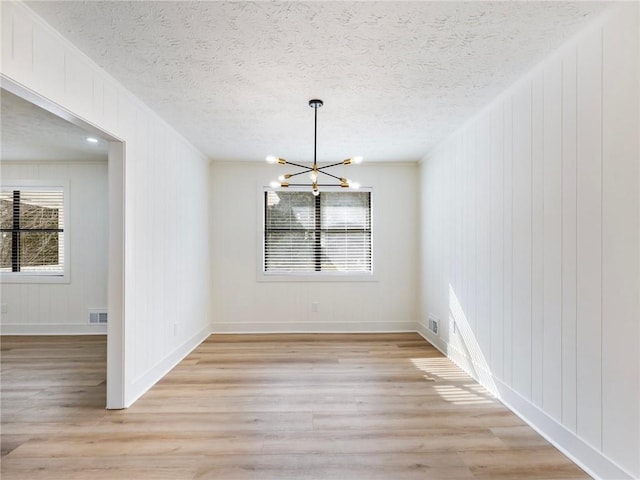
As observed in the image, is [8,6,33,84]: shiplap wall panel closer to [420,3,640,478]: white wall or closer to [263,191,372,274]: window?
[420,3,640,478]: white wall

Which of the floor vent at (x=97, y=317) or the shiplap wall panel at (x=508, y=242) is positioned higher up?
the shiplap wall panel at (x=508, y=242)

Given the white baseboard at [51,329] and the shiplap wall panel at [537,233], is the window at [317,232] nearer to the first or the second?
the white baseboard at [51,329]

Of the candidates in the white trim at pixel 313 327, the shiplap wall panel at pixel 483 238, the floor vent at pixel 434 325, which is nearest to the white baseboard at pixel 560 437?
the shiplap wall panel at pixel 483 238

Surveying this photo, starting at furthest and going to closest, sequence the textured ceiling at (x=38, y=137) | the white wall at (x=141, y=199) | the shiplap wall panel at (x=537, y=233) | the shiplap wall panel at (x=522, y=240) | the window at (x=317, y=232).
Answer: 1. the window at (x=317, y=232)
2. the textured ceiling at (x=38, y=137)
3. the shiplap wall panel at (x=522, y=240)
4. the shiplap wall panel at (x=537, y=233)
5. the white wall at (x=141, y=199)

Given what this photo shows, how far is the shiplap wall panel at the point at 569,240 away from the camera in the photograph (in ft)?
7.13

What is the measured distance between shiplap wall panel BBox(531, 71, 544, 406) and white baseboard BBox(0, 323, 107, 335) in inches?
220

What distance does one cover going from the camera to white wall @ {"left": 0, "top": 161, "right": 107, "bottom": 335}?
5.29 metres

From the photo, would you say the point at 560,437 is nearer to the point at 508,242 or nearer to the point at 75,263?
the point at 508,242

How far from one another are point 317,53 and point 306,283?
11.9ft

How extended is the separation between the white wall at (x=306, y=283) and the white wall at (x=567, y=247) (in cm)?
187

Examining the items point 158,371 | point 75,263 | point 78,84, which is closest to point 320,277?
point 158,371

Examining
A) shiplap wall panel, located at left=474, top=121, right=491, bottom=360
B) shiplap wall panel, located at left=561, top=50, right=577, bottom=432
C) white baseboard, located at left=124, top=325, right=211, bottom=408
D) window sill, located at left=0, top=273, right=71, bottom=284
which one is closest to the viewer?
shiplap wall panel, located at left=561, top=50, right=577, bottom=432

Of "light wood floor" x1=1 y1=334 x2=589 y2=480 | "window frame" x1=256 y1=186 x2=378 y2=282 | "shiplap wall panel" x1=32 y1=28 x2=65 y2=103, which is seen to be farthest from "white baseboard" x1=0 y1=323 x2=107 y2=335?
"shiplap wall panel" x1=32 y1=28 x2=65 y2=103

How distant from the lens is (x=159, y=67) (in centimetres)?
253
